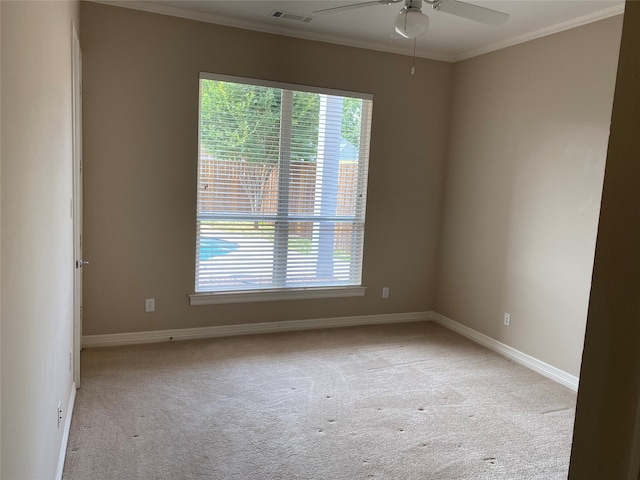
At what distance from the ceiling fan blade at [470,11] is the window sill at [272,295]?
8.96 feet

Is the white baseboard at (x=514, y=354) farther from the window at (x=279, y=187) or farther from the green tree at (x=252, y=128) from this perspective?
the green tree at (x=252, y=128)

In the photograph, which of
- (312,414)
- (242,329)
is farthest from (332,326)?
(312,414)

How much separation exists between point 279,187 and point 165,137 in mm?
1059

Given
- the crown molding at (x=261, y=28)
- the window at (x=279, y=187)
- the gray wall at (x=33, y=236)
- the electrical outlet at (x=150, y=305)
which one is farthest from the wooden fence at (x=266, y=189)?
the gray wall at (x=33, y=236)

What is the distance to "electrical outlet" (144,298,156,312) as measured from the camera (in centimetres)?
402

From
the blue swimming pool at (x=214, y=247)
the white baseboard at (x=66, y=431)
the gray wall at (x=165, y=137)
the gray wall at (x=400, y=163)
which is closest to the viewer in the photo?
the white baseboard at (x=66, y=431)

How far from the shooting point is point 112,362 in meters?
3.60

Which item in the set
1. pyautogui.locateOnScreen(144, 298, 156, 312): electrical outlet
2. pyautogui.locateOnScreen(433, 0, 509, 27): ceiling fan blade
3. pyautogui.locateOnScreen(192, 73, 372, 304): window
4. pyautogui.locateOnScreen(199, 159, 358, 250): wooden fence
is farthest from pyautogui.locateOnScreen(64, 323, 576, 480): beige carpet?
pyautogui.locateOnScreen(433, 0, 509, 27): ceiling fan blade

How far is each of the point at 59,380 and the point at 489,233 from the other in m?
3.59

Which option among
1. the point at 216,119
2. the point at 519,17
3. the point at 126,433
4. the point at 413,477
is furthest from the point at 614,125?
the point at 216,119

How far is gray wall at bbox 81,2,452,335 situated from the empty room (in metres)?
0.02

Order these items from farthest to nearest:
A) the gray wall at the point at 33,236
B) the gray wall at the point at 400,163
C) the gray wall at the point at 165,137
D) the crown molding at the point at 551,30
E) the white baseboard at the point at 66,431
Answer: the gray wall at the point at 165,137 → the gray wall at the point at 400,163 → the crown molding at the point at 551,30 → the white baseboard at the point at 66,431 → the gray wall at the point at 33,236

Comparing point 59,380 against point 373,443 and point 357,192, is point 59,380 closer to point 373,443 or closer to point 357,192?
point 373,443

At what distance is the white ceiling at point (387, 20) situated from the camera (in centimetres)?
338
